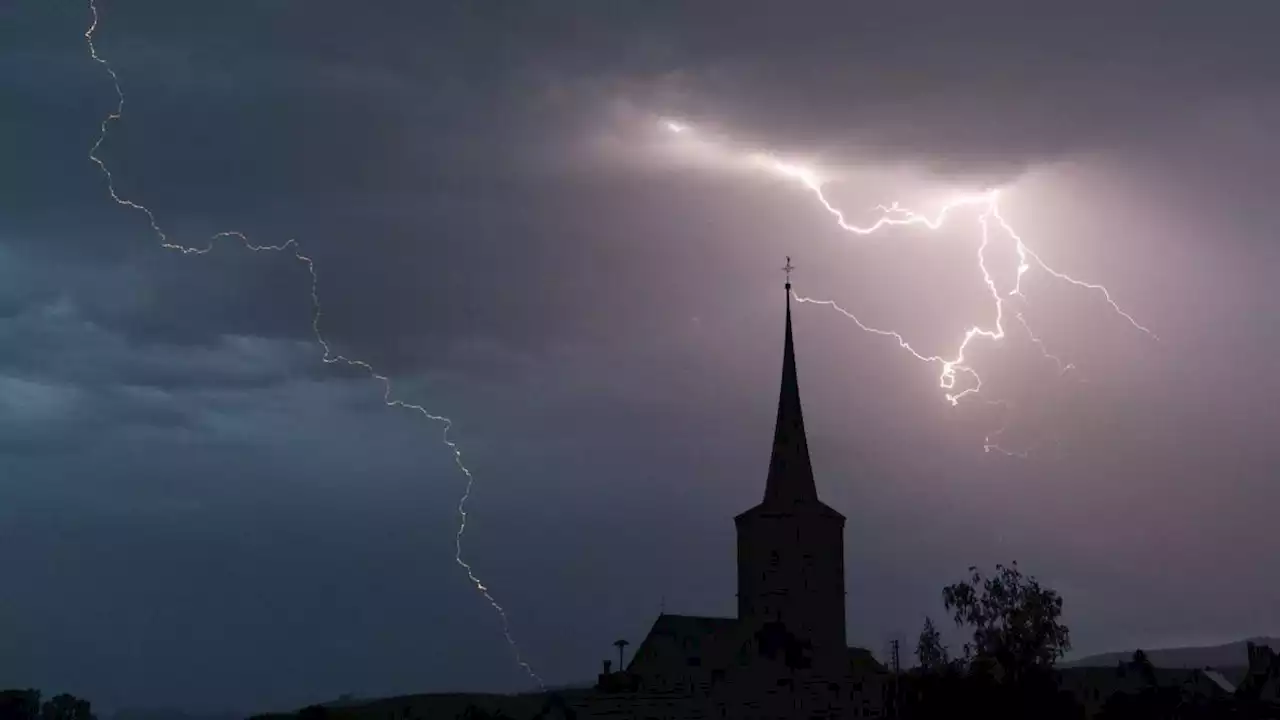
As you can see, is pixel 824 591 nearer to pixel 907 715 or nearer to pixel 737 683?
pixel 737 683

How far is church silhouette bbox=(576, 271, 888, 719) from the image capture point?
9069 centimetres

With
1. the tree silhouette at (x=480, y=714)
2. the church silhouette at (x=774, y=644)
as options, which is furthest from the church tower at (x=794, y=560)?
the tree silhouette at (x=480, y=714)

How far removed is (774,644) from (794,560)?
19.5 ft

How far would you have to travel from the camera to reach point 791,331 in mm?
107000

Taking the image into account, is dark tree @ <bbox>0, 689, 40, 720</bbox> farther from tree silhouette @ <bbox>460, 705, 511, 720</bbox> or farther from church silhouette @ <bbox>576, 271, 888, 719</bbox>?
church silhouette @ <bbox>576, 271, 888, 719</bbox>

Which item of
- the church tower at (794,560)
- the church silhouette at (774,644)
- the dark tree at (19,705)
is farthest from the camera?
the dark tree at (19,705)

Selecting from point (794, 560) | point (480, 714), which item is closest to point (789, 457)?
point (794, 560)

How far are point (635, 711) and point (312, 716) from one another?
79.8 ft

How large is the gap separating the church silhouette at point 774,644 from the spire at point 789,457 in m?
0.09

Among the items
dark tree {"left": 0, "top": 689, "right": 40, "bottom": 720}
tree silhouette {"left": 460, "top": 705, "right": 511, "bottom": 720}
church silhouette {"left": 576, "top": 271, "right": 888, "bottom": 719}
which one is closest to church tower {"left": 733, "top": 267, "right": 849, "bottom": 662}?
church silhouette {"left": 576, "top": 271, "right": 888, "bottom": 719}

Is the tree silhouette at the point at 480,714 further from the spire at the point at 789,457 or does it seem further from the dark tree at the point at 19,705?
the dark tree at the point at 19,705

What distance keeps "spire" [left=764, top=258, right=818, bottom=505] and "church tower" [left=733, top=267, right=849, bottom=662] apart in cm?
6

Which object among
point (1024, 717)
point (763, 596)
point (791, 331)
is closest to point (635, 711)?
point (763, 596)

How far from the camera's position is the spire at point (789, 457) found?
A: 3824 inches
